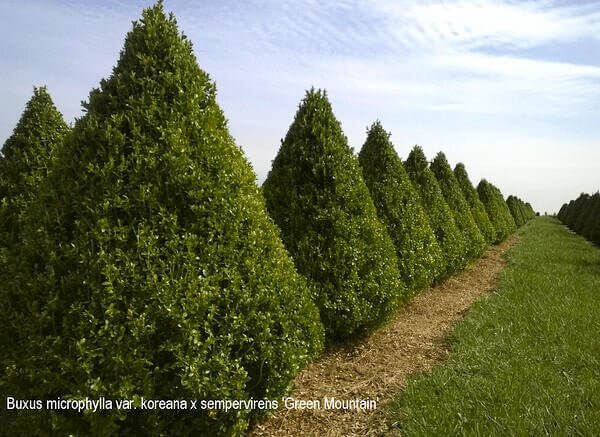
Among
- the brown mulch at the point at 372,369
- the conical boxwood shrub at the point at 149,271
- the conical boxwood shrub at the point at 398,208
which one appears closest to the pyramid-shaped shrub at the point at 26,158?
the conical boxwood shrub at the point at 149,271

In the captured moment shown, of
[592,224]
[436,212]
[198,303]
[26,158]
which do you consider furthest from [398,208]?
[592,224]

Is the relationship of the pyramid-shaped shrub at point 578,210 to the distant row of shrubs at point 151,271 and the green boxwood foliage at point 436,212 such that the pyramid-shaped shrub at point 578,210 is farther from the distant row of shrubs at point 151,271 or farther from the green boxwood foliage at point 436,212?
the distant row of shrubs at point 151,271

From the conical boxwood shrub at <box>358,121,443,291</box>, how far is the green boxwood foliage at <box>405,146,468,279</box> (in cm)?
208

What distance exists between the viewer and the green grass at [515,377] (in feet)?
14.7

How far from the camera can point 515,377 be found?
557 cm

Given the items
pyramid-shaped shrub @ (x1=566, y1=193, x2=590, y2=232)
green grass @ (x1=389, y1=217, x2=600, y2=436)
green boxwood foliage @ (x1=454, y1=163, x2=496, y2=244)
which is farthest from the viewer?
pyramid-shaped shrub @ (x1=566, y1=193, x2=590, y2=232)

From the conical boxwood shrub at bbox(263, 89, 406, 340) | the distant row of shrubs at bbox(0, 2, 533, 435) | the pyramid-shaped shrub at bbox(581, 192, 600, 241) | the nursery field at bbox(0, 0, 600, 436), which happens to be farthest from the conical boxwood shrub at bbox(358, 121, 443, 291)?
the pyramid-shaped shrub at bbox(581, 192, 600, 241)

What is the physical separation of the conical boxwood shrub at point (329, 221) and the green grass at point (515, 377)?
138 centimetres

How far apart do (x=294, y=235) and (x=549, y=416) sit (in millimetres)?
3712

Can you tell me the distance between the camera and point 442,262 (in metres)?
11.1

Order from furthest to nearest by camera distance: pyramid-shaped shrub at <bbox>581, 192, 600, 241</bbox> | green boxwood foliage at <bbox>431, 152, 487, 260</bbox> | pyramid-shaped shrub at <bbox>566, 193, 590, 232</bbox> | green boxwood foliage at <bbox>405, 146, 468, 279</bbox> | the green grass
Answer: pyramid-shaped shrub at <bbox>566, 193, 590, 232</bbox>
pyramid-shaped shrub at <bbox>581, 192, 600, 241</bbox>
green boxwood foliage at <bbox>431, 152, 487, 260</bbox>
green boxwood foliage at <bbox>405, 146, 468, 279</bbox>
the green grass

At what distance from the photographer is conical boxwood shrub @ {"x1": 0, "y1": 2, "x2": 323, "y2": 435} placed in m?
3.32

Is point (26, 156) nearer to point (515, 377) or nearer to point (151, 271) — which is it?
point (151, 271)

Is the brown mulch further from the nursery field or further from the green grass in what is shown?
the green grass
